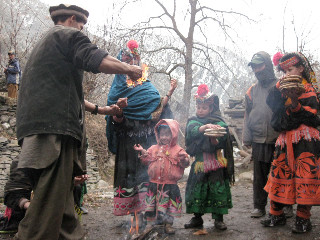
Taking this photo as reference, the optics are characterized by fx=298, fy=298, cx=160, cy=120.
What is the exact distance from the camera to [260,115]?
4.21 meters

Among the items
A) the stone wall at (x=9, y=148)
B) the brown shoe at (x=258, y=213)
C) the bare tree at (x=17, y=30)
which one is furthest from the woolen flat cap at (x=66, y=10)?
the bare tree at (x=17, y=30)

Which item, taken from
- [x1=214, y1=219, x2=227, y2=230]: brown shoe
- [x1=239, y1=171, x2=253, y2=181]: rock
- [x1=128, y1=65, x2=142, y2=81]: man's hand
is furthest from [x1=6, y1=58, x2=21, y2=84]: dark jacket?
[x1=128, y1=65, x2=142, y2=81]: man's hand

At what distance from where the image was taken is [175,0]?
13828 mm

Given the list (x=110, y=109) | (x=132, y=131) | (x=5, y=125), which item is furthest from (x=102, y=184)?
(x=110, y=109)

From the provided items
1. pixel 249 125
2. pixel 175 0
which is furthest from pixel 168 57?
pixel 249 125

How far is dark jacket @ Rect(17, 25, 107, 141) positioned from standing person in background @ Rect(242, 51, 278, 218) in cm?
275

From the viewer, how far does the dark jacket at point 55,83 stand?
212cm

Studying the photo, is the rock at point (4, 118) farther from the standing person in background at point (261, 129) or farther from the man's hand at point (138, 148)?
the standing person in background at point (261, 129)

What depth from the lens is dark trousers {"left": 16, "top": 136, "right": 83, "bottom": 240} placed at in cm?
204

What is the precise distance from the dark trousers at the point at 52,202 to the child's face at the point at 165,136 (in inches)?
62.9

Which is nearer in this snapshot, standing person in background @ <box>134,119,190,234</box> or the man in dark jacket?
the man in dark jacket

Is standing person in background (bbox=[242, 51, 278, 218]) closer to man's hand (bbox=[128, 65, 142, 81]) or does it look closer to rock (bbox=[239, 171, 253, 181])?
man's hand (bbox=[128, 65, 142, 81])

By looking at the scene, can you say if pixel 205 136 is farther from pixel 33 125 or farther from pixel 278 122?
pixel 33 125

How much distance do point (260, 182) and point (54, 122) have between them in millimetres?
3116
